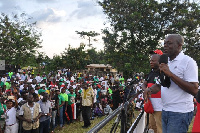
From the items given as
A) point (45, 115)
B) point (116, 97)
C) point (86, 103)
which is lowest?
point (116, 97)

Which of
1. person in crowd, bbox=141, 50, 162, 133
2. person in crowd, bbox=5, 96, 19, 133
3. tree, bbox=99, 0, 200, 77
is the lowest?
person in crowd, bbox=5, 96, 19, 133

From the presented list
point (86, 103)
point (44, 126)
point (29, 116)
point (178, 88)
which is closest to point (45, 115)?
point (44, 126)

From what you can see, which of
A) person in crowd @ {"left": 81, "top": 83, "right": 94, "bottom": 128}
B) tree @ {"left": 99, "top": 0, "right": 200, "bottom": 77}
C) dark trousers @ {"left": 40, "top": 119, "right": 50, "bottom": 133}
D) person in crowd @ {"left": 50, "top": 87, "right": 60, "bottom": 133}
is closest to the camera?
dark trousers @ {"left": 40, "top": 119, "right": 50, "bottom": 133}

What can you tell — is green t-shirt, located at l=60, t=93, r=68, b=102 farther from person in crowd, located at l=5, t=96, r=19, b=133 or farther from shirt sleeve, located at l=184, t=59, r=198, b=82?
shirt sleeve, located at l=184, t=59, r=198, b=82

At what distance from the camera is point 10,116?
6.07 metres

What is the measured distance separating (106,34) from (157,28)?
359cm

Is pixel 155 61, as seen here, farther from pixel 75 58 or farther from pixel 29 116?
pixel 75 58

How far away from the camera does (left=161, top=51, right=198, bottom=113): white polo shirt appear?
2188mm

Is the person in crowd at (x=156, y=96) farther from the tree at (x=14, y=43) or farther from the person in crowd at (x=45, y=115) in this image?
the tree at (x=14, y=43)

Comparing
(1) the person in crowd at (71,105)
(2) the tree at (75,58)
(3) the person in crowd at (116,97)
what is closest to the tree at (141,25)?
(3) the person in crowd at (116,97)

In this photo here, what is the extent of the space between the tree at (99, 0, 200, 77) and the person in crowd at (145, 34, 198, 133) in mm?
11099

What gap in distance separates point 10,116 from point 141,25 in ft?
35.1

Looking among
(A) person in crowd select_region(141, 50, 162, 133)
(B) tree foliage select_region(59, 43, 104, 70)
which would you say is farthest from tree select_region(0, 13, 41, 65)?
(A) person in crowd select_region(141, 50, 162, 133)

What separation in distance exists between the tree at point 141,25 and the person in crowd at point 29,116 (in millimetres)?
8177
